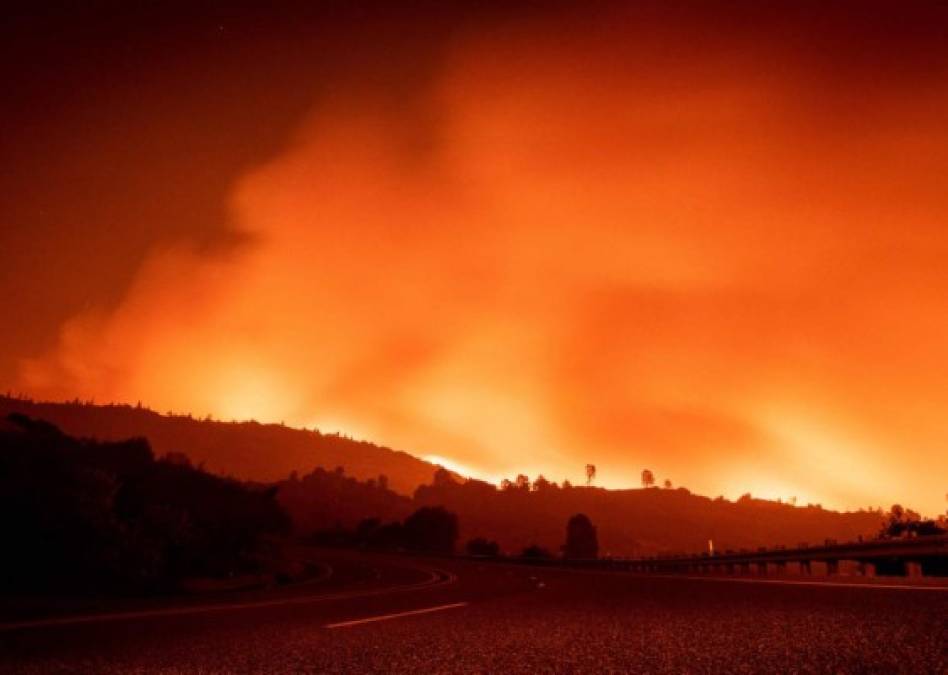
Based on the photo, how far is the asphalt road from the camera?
4.77 m

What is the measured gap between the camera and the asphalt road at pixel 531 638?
477 centimetres

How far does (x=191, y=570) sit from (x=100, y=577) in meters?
5.05

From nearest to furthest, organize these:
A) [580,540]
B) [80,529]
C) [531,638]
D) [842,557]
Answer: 1. [531,638]
2. [80,529]
3. [842,557]
4. [580,540]

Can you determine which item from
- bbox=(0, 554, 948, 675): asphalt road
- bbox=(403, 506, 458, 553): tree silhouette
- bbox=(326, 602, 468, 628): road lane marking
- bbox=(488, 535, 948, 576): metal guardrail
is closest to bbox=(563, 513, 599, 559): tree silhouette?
bbox=(403, 506, 458, 553): tree silhouette

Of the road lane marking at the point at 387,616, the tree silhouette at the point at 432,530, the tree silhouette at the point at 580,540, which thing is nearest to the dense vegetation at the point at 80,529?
the road lane marking at the point at 387,616

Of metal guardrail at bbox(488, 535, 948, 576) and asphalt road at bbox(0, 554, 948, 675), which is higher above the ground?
metal guardrail at bbox(488, 535, 948, 576)

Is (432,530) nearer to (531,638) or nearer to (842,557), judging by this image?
(842,557)

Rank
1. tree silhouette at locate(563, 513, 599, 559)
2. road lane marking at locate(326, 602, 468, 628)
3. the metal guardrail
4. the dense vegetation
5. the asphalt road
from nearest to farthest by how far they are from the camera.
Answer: the asphalt road, road lane marking at locate(326, 602, 468, 628), the metal guardrail, the dense vegetation, tree silhouette at locate(563, 513, 599, 559)

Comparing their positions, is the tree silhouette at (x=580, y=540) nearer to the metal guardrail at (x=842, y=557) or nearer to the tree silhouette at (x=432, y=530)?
the tree silhouette at (x=432, y=530)

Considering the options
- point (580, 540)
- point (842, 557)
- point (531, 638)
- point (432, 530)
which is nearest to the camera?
point (531, 638)

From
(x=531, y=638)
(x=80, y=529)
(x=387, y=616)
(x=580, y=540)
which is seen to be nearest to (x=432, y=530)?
(x=580, y=540)

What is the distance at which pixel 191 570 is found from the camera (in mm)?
23188

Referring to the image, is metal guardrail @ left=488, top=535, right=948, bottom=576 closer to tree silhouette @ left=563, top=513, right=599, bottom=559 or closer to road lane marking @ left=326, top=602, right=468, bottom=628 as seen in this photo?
road lane marking @ left=326, top=602, right=468, bottom=628

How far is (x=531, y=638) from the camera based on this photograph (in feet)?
20.1
